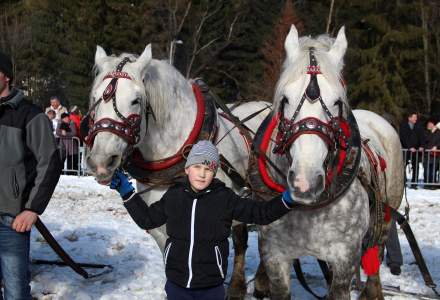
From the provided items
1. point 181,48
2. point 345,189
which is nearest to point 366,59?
point 181,48

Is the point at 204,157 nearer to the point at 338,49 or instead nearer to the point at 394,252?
the point at 338,49

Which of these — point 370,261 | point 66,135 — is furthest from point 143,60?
point 66,135

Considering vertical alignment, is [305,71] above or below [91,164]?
above

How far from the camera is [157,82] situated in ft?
11.6

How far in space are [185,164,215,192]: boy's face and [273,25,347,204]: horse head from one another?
38cm

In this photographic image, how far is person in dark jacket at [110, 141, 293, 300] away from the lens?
278 centimetres

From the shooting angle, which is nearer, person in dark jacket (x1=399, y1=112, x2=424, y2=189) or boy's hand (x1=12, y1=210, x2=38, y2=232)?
boy's hand (x1=12, y1=210, x2=38, y2=232)

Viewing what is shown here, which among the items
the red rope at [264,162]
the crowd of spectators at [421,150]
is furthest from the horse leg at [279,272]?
the crowd of spectators at [421,150]

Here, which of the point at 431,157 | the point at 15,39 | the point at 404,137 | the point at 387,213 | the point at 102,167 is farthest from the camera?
the point at 15,39

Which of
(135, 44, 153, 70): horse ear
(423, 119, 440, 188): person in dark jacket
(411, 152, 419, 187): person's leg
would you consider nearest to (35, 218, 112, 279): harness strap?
(135, 44, 153, 70): horse ear

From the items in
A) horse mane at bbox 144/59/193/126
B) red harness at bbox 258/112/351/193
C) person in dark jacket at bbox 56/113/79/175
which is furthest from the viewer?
person in dark jacket at bbox 56/113/79/175

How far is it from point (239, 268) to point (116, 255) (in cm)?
170

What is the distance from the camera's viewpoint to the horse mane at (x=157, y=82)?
337 centimetres

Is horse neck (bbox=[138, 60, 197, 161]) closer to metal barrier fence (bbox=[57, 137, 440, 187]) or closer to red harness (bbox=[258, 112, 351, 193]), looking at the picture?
red harness (bbox=[258, 112, 351, 193])
